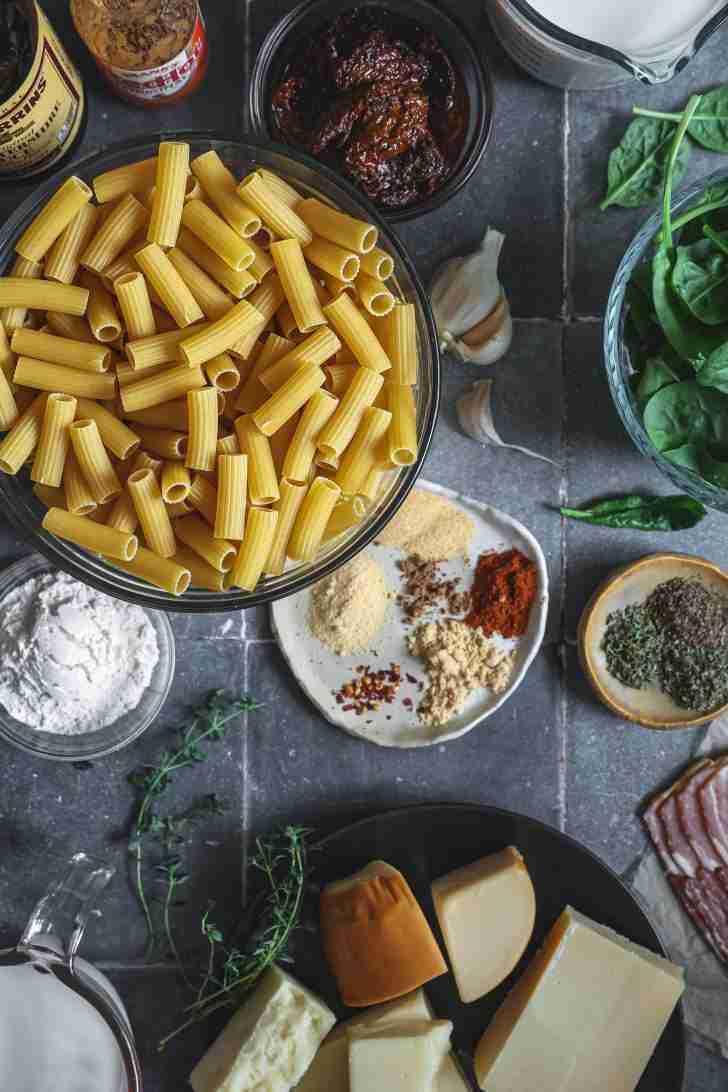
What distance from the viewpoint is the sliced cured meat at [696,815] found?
1.43m

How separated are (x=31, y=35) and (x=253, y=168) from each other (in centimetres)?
28

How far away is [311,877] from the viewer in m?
1.39

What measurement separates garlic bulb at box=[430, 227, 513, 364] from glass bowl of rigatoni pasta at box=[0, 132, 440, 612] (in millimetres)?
242

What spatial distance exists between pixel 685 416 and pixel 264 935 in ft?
2.81

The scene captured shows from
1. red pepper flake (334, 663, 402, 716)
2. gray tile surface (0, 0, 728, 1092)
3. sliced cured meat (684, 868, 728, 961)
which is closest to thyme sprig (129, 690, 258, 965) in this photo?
gray tile surface (0, 0, 728, 1092)

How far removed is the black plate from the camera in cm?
137

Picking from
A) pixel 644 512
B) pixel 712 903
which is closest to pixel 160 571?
pixel 644 512

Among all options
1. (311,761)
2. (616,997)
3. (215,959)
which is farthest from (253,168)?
(616,997)

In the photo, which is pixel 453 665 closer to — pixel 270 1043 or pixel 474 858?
pixel 474 858

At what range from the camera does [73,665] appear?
1.31 metres

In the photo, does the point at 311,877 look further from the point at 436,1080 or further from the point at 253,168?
the point at 253,168

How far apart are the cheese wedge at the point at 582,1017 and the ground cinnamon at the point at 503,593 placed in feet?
1.31

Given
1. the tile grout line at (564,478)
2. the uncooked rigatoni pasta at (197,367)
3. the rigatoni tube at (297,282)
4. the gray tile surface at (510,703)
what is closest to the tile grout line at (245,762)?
the gray tile surface at (510,703)

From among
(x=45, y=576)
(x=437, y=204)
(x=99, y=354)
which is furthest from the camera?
(x=45, y=576)
